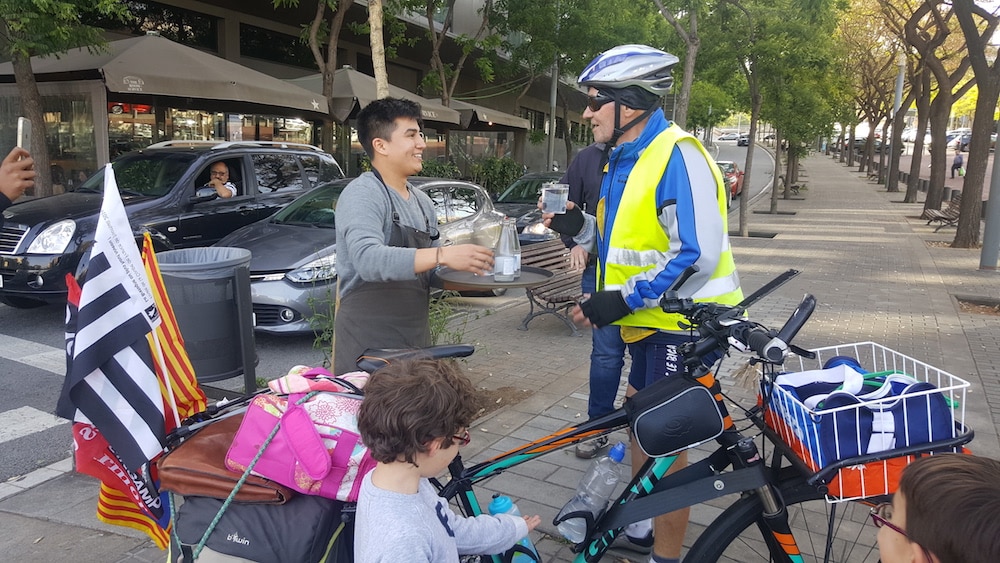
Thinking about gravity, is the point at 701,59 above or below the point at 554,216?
above

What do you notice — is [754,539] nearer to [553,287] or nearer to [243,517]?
[243,517]

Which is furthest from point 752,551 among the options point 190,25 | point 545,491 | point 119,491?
point 190,25

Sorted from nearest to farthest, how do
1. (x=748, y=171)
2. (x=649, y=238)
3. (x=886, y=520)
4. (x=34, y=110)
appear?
(x=886, y=520) < (x=649, y=238) < (x=34, y=110) < (x=748, y=171)

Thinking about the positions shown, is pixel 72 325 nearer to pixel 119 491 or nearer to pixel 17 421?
pixel 119 491

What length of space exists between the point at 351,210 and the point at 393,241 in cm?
21

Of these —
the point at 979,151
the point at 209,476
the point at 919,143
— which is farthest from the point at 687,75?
the point at 919,143

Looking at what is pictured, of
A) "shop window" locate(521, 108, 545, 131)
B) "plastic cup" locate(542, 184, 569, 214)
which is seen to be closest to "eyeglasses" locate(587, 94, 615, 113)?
"plastic cup" locate(542, 184, 569, 214)

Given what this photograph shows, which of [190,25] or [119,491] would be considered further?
[190,25]

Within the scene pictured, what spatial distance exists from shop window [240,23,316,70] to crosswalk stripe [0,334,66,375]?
12616mm

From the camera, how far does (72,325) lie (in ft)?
7.23

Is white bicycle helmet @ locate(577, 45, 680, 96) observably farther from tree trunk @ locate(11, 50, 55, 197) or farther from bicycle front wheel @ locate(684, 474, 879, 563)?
tree trunk @ locate(11, 50, 55, 197)

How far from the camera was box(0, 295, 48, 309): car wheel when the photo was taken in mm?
7242

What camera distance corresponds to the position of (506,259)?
289cm

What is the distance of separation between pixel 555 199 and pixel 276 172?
23.4ft
